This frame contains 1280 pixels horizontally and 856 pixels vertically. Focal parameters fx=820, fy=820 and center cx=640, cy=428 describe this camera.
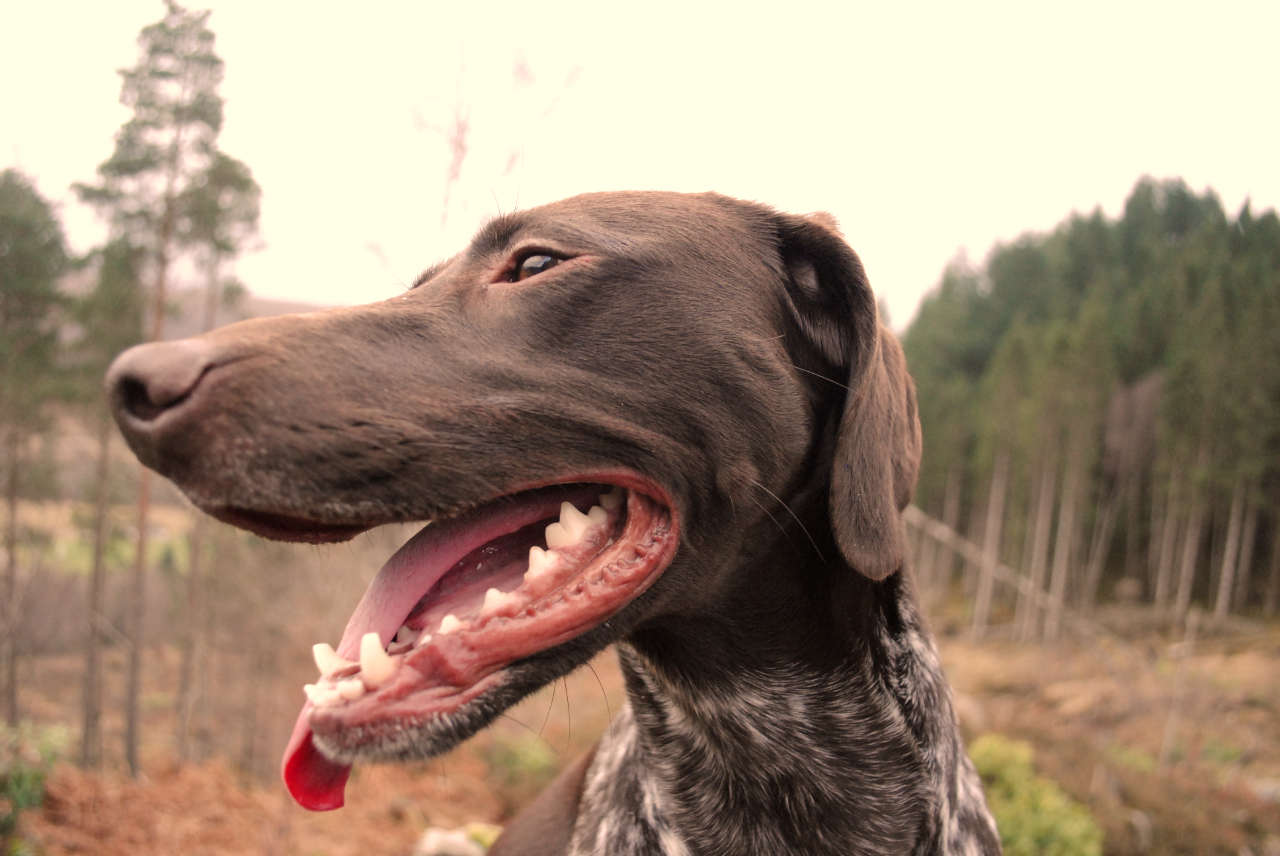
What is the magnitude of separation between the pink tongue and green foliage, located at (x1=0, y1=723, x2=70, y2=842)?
569 centimetres

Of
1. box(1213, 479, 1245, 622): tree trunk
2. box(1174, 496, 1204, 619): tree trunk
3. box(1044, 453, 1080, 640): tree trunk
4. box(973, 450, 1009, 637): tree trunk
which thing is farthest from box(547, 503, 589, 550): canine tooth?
box(973, 450, 1009, 637): tree trunk

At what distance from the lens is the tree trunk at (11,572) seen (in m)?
11.3

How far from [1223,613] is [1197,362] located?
856cm

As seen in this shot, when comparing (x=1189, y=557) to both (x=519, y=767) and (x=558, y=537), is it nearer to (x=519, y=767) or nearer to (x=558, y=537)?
(x=519, y=767)

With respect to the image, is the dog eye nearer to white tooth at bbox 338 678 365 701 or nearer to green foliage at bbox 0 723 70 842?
white tooth at bbox 338 678 365 701

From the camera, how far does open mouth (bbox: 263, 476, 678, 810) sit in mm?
1515

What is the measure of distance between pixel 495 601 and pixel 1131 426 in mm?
36306

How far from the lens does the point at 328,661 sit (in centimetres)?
163

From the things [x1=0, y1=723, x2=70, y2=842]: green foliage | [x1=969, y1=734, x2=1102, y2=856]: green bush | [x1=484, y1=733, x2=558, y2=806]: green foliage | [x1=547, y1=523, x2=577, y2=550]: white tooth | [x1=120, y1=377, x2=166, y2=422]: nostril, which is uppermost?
[x1=120, y1=377, x2=166, y2=422]: nostril

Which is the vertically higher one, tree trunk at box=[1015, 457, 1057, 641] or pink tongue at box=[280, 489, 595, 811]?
pink tongue at box=[280, 489, 595, 811]

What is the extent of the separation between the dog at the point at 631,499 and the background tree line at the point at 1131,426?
1437 centimetres

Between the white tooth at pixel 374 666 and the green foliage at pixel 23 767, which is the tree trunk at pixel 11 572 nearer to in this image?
the green foliage at pixel 23 767

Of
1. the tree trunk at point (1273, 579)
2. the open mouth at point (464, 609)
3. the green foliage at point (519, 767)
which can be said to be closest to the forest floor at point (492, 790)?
the green foliage at point (519, 767)

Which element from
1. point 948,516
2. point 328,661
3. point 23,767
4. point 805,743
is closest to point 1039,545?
point 948,516
